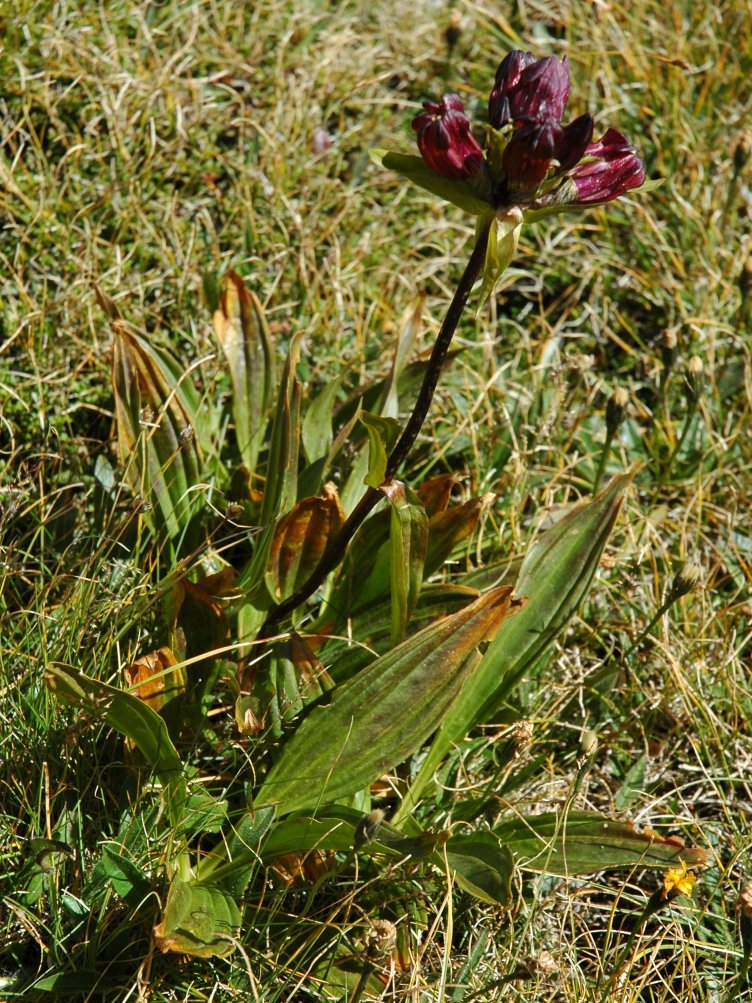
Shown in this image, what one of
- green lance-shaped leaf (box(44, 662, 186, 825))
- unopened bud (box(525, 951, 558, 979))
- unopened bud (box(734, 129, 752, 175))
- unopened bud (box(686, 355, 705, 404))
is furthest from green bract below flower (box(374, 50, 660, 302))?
unopened bud (box(734, 129, 752, 175))

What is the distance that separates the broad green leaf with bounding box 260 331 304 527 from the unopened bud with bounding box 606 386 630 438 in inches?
33.2

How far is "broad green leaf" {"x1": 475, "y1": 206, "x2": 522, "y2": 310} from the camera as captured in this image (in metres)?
1.71

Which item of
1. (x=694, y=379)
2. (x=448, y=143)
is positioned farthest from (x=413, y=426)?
(x=694, y=379)

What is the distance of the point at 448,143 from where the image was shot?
5.58 ft

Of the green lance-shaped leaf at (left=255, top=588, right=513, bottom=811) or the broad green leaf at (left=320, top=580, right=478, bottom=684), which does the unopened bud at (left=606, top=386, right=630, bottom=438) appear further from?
the green lance-shaped leaf at (left=255, top=588, right=513, bottom=811)

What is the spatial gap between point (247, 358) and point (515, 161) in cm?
134

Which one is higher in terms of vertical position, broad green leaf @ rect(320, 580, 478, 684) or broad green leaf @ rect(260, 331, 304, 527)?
broad green leaf @ rect(260, 331, 304, 527)

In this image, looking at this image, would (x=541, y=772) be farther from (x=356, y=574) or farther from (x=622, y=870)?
(x=356, y=574)

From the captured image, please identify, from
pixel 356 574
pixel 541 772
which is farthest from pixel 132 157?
pixel 541 772

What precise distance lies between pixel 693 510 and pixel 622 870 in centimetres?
118

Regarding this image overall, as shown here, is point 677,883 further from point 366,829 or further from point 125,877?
point 125,877

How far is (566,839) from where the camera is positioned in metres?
2.17

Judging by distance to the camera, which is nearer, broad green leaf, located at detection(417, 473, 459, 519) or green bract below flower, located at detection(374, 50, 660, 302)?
green bract below flower, located at detection(374, 50, 660, 302)

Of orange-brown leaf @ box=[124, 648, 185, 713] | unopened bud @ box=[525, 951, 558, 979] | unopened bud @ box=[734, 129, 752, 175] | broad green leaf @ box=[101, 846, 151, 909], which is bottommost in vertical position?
unopened bud @ box=[525, 951, 558, 979]
